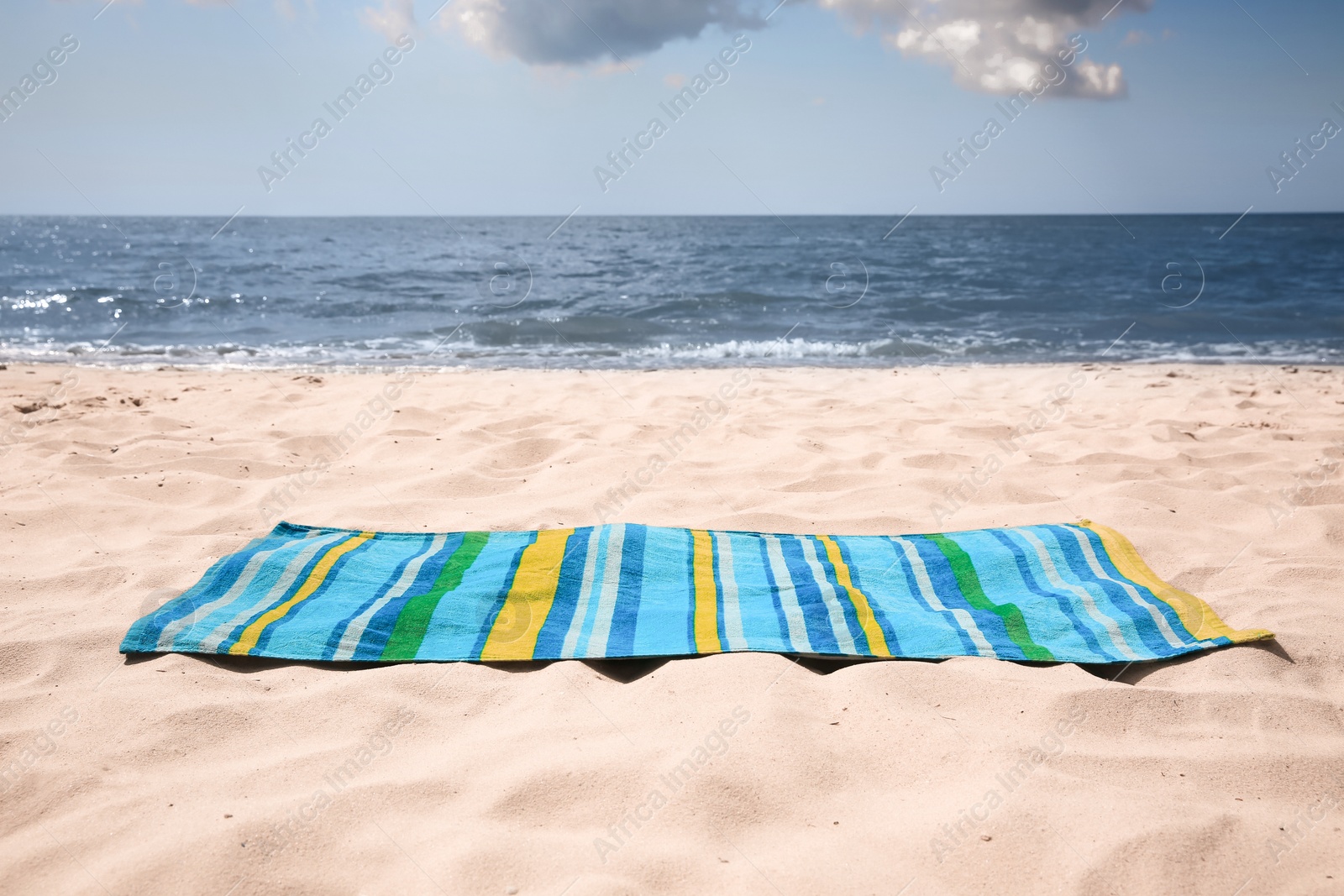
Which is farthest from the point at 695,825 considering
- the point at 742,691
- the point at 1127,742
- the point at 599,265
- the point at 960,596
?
the point at 599,265

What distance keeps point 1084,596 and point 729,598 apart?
1166mm

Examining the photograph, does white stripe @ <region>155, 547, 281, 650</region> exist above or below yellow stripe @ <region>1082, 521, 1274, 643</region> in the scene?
above

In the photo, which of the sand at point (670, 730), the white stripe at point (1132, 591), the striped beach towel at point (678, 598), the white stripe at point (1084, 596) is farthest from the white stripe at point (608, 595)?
the white stripe at point (1132, 591)

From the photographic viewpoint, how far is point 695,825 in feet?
5.35

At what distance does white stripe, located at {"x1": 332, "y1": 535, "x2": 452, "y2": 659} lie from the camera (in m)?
2.31

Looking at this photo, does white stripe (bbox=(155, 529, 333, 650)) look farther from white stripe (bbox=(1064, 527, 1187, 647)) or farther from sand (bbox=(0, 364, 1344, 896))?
white stripe (bbox=(1064, 527, 1187, 647))

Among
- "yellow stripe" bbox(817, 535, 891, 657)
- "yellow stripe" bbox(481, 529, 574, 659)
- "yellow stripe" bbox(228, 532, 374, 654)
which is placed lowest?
"yellow stripe" bbox(817, 535, 891, 657)

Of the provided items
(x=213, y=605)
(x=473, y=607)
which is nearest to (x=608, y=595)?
(x=473, y=607)

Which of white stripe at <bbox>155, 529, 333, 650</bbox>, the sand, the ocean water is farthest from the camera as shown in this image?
the ocean water

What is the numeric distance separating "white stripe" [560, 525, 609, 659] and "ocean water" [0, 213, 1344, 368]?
202 inches

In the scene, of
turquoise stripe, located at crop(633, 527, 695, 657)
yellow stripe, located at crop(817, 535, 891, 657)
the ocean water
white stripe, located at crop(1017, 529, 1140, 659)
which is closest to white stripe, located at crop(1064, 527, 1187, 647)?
white stripe, located at crop(1017, 529, 1140, 659)

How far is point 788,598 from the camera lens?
2598mm

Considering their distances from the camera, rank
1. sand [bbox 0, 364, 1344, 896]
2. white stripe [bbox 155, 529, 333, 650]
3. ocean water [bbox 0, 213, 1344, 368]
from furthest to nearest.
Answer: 1. ocean water [bbox 0, 213, 1344, 368]
2. white stripe [bbox 155, 529, 333, 650]
3. sand [bbox 0, 364, 1344, 896]

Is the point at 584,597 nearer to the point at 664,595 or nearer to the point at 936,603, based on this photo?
the point at 664,595
